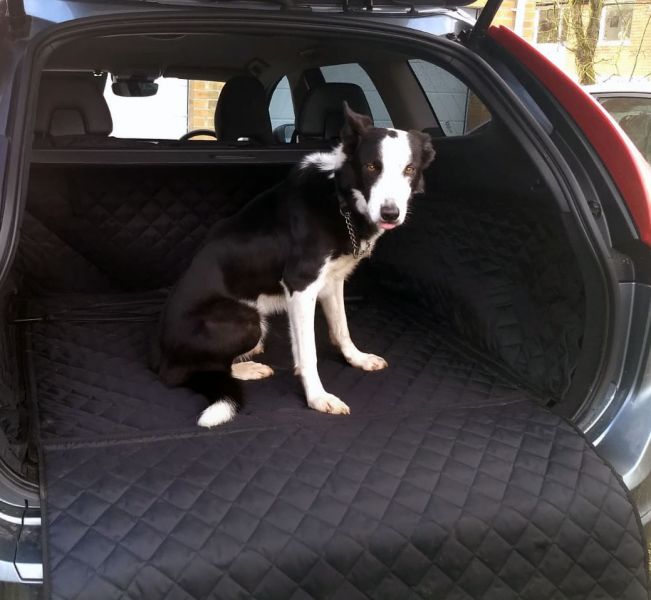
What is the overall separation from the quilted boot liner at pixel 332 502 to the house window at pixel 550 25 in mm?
5079

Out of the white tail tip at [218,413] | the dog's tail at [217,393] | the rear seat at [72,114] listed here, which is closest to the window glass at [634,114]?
the rear seat at [72,114]

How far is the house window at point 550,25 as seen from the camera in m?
5.96

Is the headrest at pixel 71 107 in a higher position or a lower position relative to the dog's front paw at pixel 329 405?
higher

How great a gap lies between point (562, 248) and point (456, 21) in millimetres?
811

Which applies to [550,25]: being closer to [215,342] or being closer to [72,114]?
[72,114]

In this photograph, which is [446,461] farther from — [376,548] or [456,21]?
[456,21]

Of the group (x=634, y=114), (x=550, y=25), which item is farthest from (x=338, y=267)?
(x=550, y=25)

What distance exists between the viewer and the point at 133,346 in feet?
8.04

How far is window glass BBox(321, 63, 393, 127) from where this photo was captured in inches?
118

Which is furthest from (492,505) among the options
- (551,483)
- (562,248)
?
(562,248)

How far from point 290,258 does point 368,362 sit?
0.49 metres

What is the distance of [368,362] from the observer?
2.31 meters

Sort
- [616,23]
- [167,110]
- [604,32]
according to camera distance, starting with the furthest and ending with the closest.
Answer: [604,32], [616,23], [167,110]

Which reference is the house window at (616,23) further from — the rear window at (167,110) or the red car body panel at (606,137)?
the red car body panel at (606,137)
